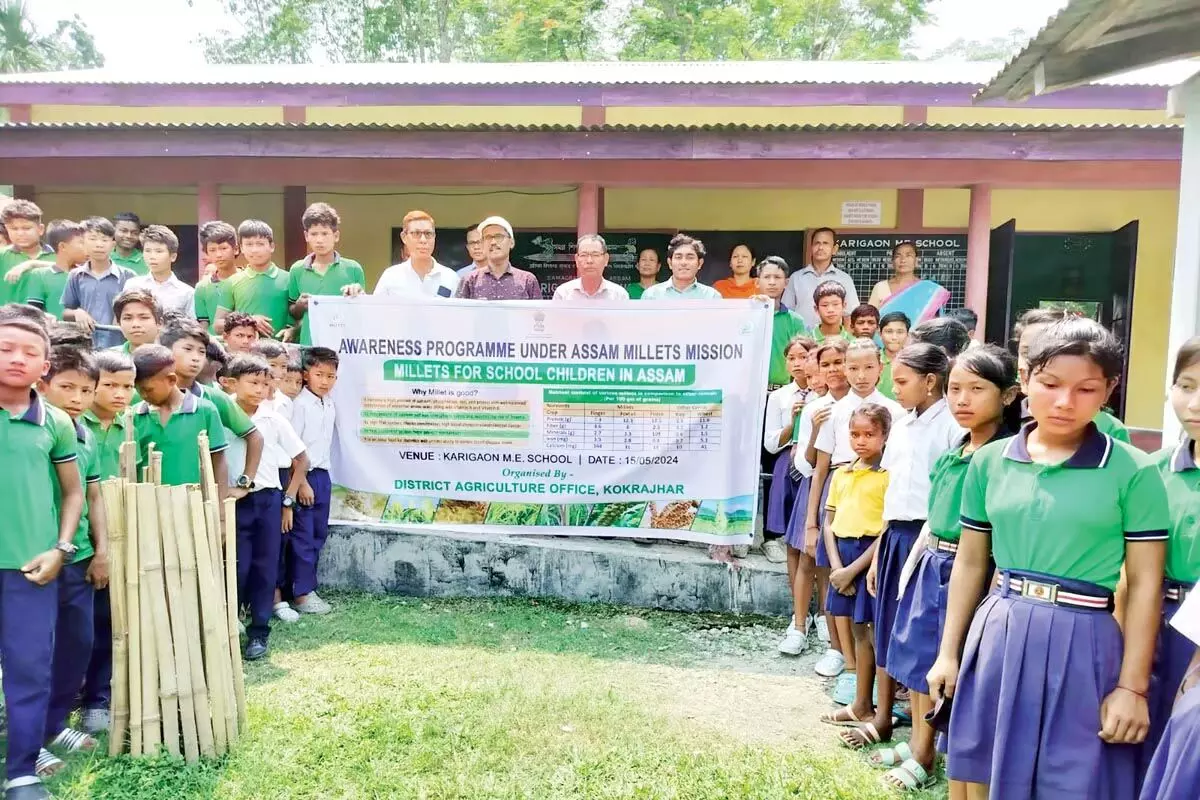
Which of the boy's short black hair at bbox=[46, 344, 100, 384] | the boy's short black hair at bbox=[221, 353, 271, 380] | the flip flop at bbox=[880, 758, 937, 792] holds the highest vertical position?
the boy's short black hair at bbox=[46, 344, 100, 384]

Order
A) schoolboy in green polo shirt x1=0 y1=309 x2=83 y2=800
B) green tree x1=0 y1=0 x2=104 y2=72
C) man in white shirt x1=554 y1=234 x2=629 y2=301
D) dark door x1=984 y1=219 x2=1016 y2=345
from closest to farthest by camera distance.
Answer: schoolboy in green polo shirt x1=0 y1=309 x2=83 y2=800 → man in white shirt x1=554 y1=234 x2=629 y2=301 → dark door x1=984 y1=219 x2=1016 y2=345 → green tree x1=0 y1=0 x2=104 y2=72

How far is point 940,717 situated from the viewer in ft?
7.43

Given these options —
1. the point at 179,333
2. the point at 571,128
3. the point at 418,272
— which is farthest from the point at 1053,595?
the point at 571,128

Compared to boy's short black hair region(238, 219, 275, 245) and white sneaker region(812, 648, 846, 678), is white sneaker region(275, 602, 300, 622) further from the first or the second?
white sneaker region(812, 648, 846, 678)

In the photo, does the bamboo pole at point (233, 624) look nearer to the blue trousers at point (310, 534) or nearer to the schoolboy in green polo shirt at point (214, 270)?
the blue trousers at point (310, 534)

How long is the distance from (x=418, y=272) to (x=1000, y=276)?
18.5 feet

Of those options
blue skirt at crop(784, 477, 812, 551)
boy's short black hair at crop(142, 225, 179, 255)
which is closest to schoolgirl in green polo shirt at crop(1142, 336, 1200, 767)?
blue skirt at crop(784, 477, 812, 551)

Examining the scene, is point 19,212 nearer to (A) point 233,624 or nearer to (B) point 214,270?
(B) point 214,270

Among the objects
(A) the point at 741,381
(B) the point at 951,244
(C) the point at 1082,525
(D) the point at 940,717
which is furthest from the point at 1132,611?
(B) the point at 951,244

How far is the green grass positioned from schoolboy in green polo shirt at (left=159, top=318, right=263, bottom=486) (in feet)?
2.97

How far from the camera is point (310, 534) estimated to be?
4.16 meters

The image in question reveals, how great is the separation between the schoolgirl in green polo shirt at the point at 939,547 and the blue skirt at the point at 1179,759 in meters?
0.74

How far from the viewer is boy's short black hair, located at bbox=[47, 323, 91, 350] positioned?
2.72 meters

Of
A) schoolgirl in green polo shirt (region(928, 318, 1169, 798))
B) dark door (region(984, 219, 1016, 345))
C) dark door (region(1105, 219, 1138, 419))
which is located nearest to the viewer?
schoolgirl in green polo shirt (region(928, 318, 1169, 798))
